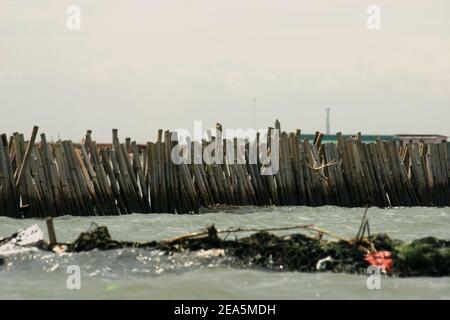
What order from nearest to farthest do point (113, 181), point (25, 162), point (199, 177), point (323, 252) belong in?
point (323, 252) < point (25, 162) < point (113, 181) < point (199, 177)

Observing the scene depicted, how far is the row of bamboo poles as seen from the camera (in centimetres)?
1872

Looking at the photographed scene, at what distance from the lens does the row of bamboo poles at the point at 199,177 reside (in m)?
18.7

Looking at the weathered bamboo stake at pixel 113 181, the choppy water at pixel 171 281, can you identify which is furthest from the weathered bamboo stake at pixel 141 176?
the choppy water at pixel 171 281

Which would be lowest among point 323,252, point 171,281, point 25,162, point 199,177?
point 171,281

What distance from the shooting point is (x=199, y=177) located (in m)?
20.2

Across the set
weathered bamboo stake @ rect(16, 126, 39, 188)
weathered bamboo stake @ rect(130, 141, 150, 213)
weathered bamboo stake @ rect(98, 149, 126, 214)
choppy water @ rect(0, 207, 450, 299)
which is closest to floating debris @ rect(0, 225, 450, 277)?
choppy water @ rect(0, 207, 450, 299)

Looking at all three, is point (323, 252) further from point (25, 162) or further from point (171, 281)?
point (25, 162)

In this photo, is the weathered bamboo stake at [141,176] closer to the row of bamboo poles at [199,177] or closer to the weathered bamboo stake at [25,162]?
the row of bamboo poles at [199,177]

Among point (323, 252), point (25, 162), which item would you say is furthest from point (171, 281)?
point (25, 162)

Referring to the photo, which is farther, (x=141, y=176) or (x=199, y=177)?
(x=199, y=177)

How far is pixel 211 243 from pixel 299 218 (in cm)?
774

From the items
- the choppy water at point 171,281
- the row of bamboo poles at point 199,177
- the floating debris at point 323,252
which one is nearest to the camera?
the choppy water at point 171,281

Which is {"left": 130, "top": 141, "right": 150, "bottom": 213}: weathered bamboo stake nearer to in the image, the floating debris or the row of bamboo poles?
the row of bamboo poles

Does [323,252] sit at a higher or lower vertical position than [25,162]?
lower
